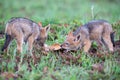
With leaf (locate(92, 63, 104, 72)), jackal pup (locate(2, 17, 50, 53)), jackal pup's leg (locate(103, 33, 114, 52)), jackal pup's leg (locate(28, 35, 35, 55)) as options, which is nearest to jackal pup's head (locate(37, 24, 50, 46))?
jackal pup (locate(2, 17, 50, 53))

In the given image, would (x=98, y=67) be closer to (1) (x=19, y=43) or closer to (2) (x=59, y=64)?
(2) (x=59, y=64)

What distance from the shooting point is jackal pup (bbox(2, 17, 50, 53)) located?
11.3 m

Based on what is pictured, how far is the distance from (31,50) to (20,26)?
71 centimetres

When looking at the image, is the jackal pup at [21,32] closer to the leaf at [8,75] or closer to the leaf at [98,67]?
the leaf at [8,75]

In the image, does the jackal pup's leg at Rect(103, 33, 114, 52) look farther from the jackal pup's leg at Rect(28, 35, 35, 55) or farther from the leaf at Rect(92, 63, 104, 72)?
the jackal pup's leg at Rect(28, 35, 35, 55)

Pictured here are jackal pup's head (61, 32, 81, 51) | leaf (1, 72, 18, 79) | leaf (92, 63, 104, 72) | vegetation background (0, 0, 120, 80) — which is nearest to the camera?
leaf (1, 72, 18, 79)

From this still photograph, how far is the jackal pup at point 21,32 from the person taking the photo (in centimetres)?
1133

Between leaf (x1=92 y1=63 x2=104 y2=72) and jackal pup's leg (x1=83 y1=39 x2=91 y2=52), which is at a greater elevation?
jackal pup's leg (x1=83 y1=39 x2=91 y2=52)

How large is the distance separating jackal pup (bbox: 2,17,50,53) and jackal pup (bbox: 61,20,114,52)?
86cm

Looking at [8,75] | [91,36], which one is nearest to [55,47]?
[91,36]

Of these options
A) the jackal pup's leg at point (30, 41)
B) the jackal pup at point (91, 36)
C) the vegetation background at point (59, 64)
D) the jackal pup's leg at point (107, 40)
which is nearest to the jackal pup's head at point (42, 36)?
the vegetation background at point (59, 64)

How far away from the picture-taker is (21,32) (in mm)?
11438

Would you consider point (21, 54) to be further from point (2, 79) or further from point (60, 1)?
point (60, 1)

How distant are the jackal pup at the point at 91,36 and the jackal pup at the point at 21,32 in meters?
0.86
